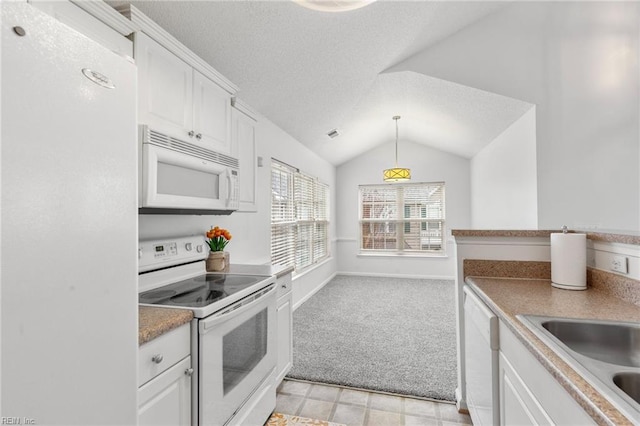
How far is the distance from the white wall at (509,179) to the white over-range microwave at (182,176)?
3110 millimetres

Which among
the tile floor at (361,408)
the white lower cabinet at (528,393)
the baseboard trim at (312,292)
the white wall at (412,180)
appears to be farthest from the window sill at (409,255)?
the white lower cabinet at (528,393)

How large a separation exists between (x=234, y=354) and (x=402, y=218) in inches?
218

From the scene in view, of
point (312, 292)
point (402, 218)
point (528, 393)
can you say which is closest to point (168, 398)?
point (528, 393)

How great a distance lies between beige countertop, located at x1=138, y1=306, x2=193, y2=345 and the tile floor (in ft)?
4.07

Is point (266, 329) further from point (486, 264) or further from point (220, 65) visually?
point (220, 65)

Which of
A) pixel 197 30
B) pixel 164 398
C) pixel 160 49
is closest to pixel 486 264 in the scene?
pixel 164 398

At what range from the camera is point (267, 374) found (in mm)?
1899

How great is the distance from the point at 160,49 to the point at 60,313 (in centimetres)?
140

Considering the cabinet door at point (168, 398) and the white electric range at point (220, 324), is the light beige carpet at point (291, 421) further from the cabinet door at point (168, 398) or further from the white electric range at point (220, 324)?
the cabinet door at point (168, 398)

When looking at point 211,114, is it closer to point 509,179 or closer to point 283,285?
point 283,285

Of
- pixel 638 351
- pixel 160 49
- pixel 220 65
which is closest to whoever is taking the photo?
pixel 638 351

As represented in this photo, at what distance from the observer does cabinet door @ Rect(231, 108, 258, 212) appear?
229 cm

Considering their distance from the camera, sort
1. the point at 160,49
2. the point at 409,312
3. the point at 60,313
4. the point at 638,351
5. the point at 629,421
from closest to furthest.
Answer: the point at 629,421 → the point at 60,313 → the point at 638,351 → the point at 160,49 → the point at 409,312

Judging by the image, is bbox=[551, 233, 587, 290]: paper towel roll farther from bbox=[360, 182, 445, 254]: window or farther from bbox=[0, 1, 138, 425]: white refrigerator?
bbox=[360, 182, 445, 254]: window
